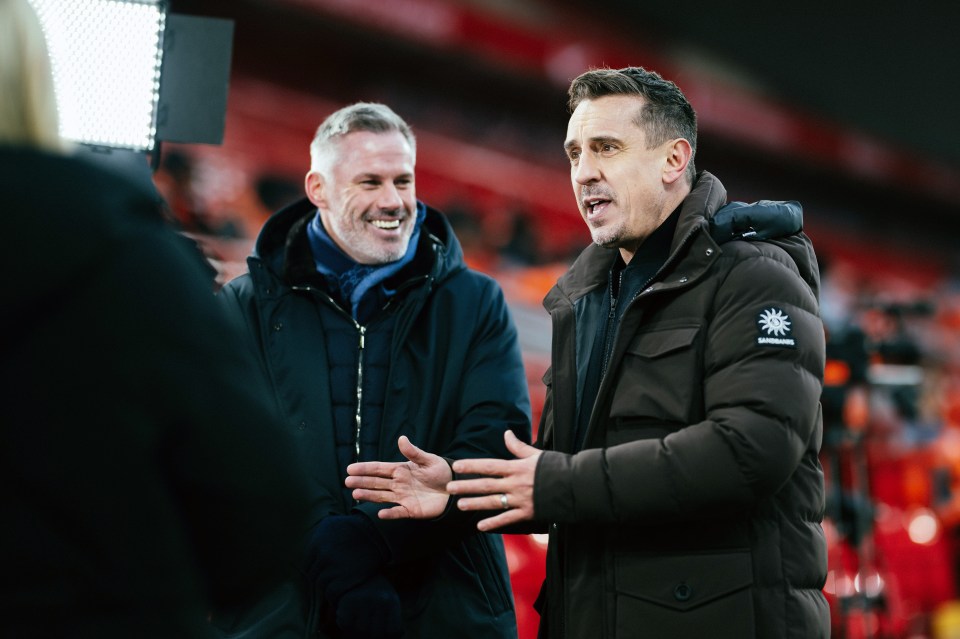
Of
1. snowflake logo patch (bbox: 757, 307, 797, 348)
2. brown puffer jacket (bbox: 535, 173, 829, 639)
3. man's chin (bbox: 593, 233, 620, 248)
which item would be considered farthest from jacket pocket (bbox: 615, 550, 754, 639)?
man's chin (bbox: 593, 233, 620, 248)

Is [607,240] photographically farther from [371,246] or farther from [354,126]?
[354,126]

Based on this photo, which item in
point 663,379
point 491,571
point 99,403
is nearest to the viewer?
point 99,403

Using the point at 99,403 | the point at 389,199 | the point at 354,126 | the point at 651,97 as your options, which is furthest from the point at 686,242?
the point at 99,403

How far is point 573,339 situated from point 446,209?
25.2 feet

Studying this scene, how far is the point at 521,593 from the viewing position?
3707 mm

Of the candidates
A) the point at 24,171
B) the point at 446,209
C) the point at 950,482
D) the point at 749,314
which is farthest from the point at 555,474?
the point at 446,209

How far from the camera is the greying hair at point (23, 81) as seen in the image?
36.7 inches

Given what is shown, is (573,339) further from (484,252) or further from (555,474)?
(484,252)

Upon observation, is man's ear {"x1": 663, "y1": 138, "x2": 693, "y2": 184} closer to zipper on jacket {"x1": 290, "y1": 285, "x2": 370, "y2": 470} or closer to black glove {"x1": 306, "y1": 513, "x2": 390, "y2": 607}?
zipper on jacket {"x1": 290, "y1": 285, "x2": 370, "y2": 470}

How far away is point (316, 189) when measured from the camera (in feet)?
8.32

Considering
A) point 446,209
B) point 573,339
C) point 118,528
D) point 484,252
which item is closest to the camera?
point 118,528

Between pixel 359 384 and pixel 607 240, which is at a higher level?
pixel 607 240

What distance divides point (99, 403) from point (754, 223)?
4.20ft

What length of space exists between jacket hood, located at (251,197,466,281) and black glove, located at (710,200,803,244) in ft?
2.24
